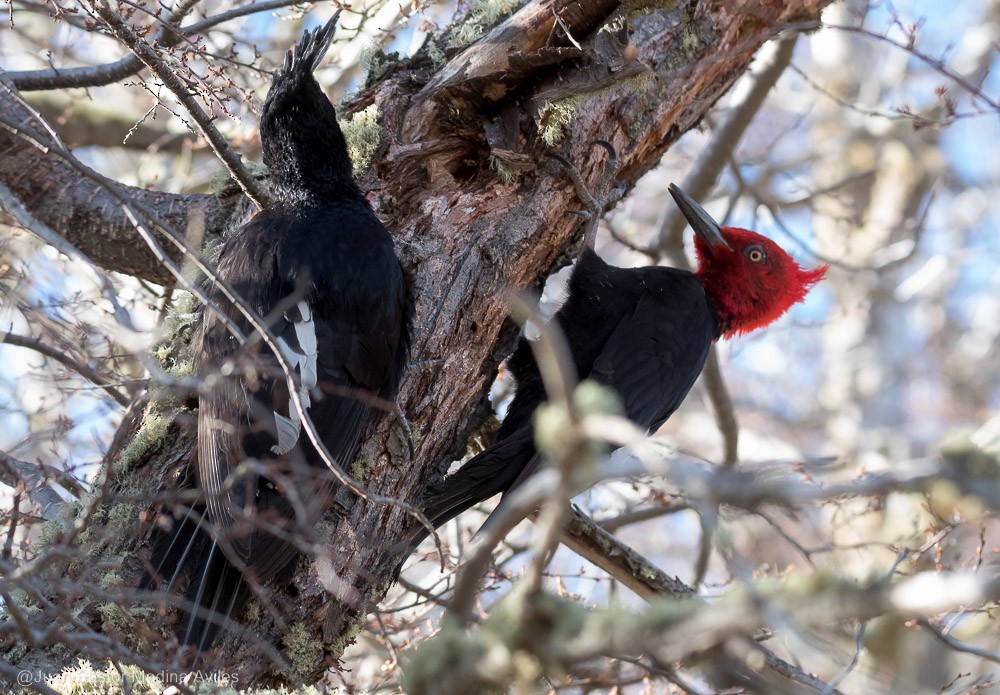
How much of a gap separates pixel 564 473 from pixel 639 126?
2.92 metres

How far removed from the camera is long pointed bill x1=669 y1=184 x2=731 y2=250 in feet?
16.0

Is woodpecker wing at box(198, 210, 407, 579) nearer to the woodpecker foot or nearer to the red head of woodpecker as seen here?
the woodpecker foot

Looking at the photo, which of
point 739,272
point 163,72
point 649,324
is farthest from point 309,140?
point 739,272

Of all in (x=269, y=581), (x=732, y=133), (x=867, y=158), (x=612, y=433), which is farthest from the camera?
(x=867, y=158)

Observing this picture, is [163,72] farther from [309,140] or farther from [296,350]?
[296,350]

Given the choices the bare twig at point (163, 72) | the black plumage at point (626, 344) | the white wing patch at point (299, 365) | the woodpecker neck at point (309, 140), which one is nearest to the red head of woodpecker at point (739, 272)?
the black plumage at point (626, 344)

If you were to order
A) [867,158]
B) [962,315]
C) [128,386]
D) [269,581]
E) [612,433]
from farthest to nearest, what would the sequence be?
[962,315]
[867,158]
[269,581]
[128,386]
[612,433]

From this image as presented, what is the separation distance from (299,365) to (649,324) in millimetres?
1876

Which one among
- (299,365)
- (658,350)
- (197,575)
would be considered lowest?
(197,575)

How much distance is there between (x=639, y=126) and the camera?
402cm

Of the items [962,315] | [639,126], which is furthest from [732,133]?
[962,315]

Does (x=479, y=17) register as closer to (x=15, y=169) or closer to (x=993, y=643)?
(x=15, y=169)

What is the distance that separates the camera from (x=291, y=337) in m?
3.16

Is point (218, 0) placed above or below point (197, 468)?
above
